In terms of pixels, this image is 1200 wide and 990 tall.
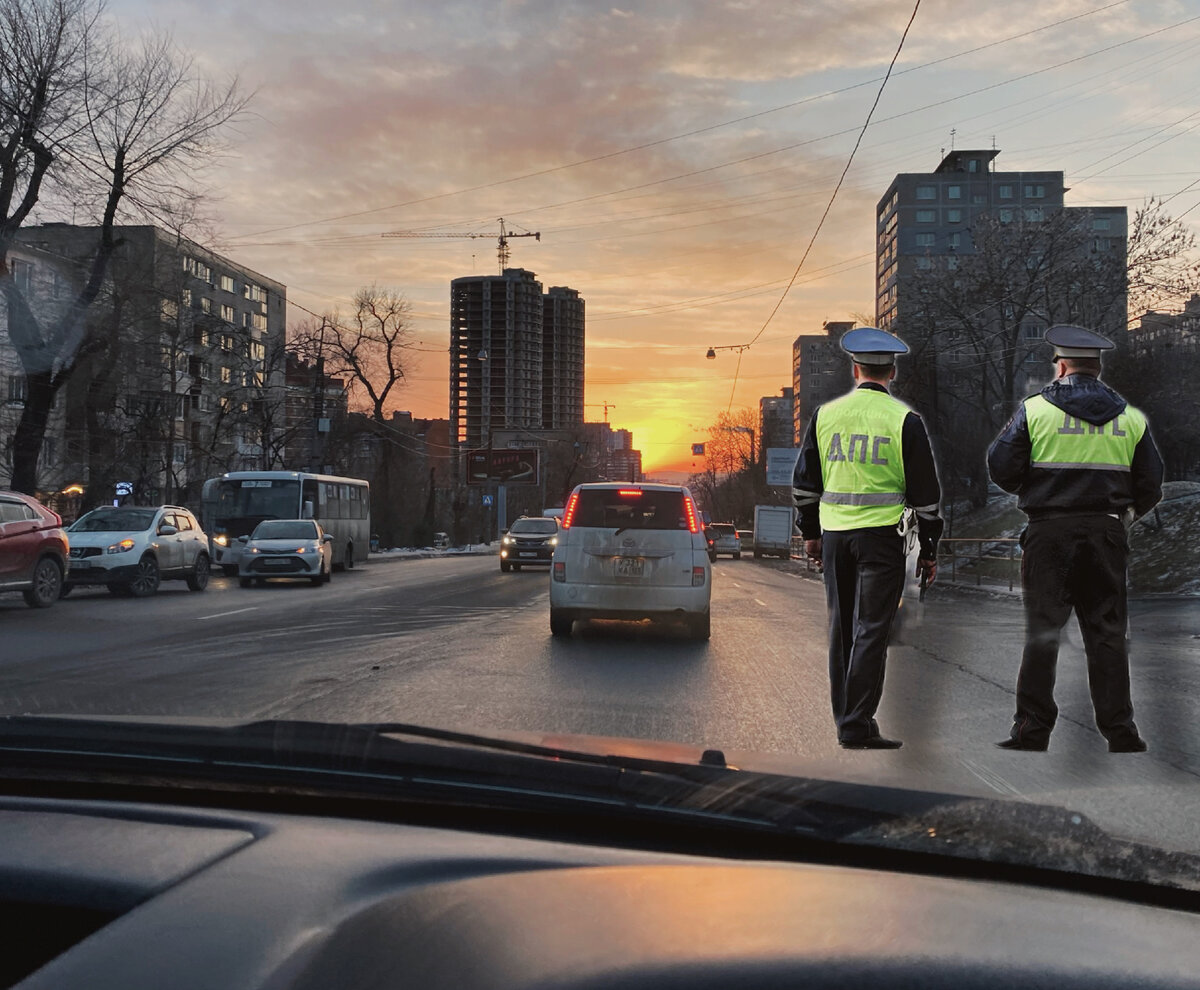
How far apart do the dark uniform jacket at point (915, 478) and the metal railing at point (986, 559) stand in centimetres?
1872

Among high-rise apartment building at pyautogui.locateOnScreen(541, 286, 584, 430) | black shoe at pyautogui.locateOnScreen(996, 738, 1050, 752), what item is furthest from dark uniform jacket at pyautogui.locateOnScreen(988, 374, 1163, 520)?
high-rise apartment building at pyautogui.locateOnScreen(541, 286, 584, 430)

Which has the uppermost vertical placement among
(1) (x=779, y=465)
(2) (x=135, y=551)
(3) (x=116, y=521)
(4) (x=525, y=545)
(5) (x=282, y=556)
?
(1) (x=779, y=465)

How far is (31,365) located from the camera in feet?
87.0

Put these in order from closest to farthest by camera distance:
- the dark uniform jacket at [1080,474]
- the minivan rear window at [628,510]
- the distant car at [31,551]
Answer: the dark uniform jacket at [1080,474], the minivan rear window at [628,510], the distant car at [31,551]

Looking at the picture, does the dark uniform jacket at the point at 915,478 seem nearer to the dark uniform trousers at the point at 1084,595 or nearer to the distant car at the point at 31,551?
the dark uniform trousers at the point at 1084,595

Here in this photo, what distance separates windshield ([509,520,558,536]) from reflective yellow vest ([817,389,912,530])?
28265 millimetres

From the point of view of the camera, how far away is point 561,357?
444ft

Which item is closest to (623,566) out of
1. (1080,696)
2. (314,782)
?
(1080,696)

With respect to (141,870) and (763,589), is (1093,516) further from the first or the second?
(763,589)

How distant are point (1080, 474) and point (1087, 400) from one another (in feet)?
1.17

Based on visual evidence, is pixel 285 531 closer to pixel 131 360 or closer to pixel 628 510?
pixel 131 360

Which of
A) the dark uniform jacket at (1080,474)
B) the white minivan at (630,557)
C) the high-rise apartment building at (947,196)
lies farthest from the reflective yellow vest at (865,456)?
the high-rise apartment building at (947,196)

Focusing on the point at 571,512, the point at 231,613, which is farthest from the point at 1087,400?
the point at 231,613

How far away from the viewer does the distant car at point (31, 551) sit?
614 inches
